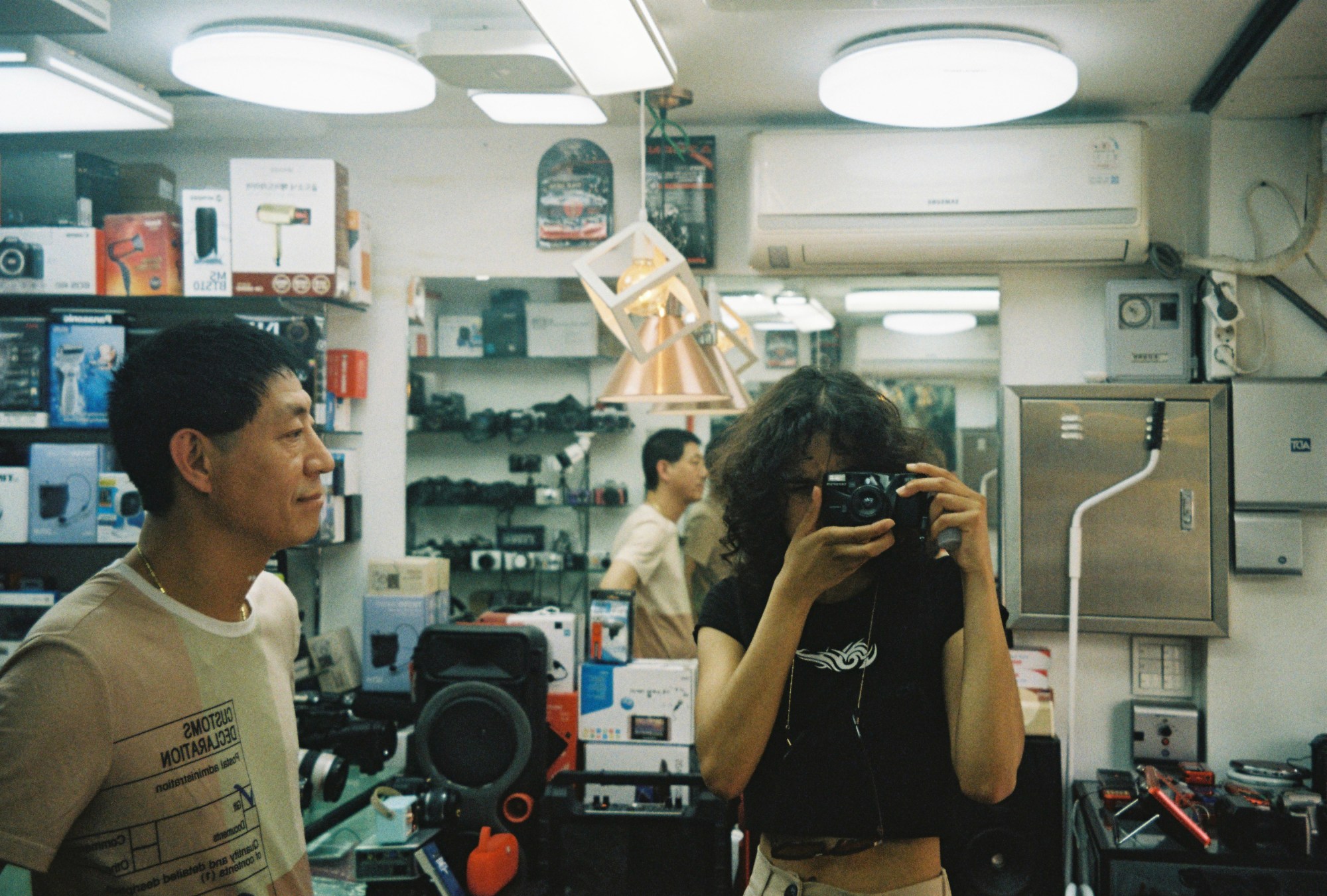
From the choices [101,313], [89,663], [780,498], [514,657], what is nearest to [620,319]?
[780,498]

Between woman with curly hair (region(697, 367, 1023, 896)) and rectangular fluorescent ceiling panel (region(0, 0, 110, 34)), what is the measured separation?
2.01m

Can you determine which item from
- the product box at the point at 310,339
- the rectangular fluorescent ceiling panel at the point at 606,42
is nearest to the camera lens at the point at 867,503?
the rectangular fluorescent ceiling panel at the point at 606,42

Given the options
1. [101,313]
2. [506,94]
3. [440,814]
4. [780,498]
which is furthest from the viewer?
[101,313]

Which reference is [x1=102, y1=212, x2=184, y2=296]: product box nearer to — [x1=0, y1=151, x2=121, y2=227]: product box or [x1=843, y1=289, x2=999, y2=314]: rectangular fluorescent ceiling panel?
[x1=0, y1=151, x2=121, y2=227]: product box

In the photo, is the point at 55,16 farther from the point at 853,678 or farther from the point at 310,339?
the point at 853,678

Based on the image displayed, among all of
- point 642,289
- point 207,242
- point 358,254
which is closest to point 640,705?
point 642,289

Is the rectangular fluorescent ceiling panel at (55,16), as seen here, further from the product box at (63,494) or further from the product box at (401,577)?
the product box at (401,577)

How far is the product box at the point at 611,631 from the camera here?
9.92 feet

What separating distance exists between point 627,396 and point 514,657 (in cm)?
78

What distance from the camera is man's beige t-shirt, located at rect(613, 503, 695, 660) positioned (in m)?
3.46

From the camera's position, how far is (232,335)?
1.41 metres

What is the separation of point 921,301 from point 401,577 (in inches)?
82.5

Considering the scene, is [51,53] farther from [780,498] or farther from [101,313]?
[780,498]

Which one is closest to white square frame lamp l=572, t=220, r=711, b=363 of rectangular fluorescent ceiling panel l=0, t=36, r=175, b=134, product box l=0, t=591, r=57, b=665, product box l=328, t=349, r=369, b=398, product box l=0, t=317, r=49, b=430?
product box l=328, t=349, r=369, b=398
